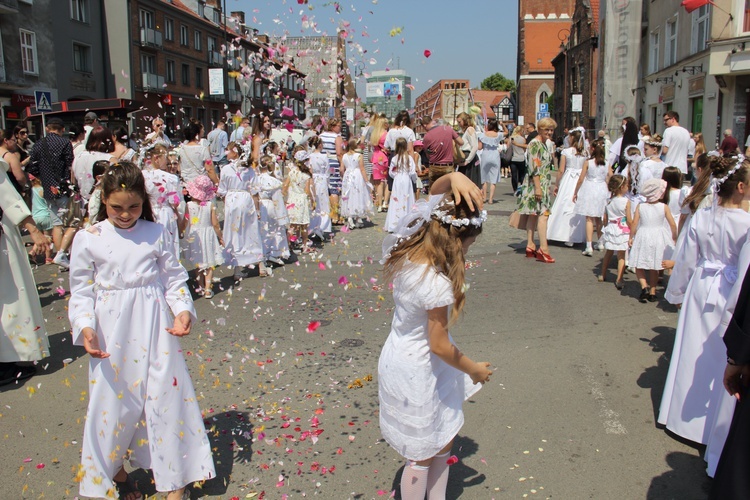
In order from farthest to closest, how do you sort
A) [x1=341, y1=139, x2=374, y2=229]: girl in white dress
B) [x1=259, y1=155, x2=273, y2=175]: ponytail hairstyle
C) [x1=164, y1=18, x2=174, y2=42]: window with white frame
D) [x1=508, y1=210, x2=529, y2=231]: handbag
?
[x1=164, y1=18, x2=174, y2=42]: window with white frame → [x1=341, y1=139, x2=374, y2=229]: girl in white dress → [x1=508, y1=210, x2=529, y2=231]: handbag → [x1=259, y1=155, x2=273, y2=175]: ponytail hairstyle

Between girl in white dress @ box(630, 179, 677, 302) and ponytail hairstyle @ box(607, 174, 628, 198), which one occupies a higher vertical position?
ponytail hairstyle @ box(607, 174, 628, 198)

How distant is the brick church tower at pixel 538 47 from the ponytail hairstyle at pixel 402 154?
60303mm

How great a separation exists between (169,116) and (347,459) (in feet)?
146

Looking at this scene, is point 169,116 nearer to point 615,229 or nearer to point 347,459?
point 615,229

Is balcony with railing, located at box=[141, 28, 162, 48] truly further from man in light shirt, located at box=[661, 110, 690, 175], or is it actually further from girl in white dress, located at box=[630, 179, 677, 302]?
girl in white dress, located at box=[630, 179, 677, 302]

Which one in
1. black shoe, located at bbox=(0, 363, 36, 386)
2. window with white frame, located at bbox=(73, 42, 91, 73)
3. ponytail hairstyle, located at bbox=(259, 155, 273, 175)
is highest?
window with white frame, located at bbox=(73, 42, 91, 73)

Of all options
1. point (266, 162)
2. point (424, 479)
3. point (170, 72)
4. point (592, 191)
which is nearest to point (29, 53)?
point (170, 72)

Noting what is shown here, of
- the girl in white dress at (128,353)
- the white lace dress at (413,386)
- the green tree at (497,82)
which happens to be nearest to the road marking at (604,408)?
the white lace dress at (413,386)

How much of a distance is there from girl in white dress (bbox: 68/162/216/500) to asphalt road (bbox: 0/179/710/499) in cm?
37

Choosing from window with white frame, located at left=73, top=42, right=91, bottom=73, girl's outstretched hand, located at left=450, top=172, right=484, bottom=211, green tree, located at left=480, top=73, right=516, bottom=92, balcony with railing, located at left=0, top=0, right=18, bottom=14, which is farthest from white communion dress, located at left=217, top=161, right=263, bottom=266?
green tree, located at left=480, top=73, right=516, bottom=92

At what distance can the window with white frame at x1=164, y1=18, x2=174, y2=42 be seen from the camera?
41684 mm

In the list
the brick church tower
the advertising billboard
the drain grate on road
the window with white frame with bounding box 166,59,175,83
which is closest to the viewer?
the drain grate on road

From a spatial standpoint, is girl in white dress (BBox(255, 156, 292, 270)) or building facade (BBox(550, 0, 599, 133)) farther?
building facade (BBox(550, 0, 599, 133))

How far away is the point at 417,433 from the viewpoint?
2.91 meters
